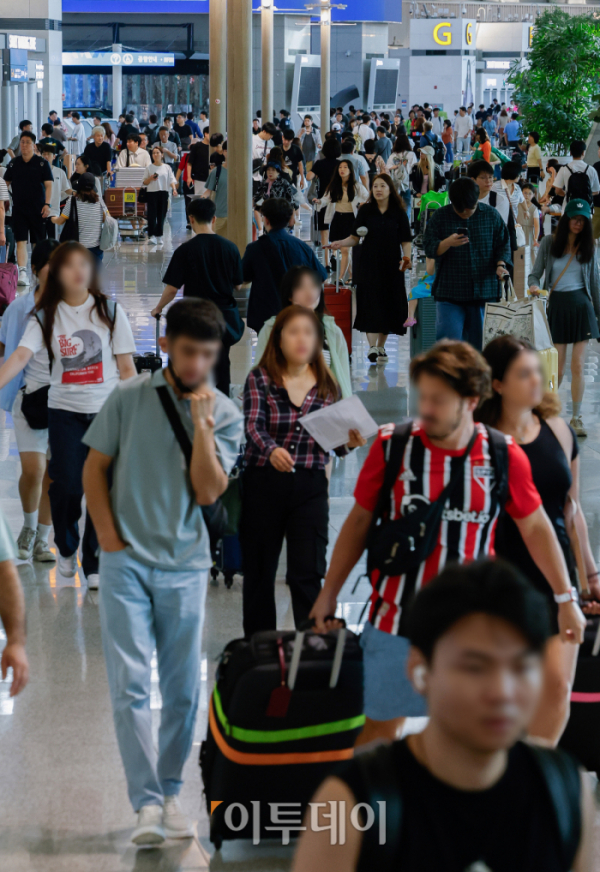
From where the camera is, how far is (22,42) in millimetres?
31516

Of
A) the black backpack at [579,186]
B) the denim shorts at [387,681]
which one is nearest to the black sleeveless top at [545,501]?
the denim shorts at [387,681]

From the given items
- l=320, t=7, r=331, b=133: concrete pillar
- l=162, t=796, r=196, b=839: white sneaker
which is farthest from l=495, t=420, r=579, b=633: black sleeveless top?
l=320, t=7, r=331, b=133: concrete pillar

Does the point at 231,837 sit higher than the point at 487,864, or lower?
lower

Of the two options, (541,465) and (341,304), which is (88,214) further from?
(541,465)

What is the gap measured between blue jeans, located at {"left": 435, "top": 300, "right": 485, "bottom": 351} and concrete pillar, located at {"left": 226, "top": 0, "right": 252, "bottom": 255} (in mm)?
5703

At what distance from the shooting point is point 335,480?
7605 millimetres

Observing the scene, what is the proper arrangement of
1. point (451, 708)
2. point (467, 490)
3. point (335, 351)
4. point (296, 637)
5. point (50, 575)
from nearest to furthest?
point (451, 708) < point (467, 490) < point (296, 637) < point (335, 351) < point (50, 575)

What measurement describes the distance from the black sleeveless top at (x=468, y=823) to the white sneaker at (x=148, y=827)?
1982mm

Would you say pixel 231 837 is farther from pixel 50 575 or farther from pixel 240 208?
pixel 240 208

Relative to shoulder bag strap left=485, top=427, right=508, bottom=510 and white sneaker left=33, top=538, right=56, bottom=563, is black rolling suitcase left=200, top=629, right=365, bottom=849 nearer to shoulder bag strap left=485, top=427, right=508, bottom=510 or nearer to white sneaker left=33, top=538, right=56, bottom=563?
shoulder bag strap left=485, top=427, right=508, bottom=510

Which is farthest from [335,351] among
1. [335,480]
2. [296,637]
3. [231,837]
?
[335,480]

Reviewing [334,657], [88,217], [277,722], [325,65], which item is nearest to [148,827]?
[277,722]

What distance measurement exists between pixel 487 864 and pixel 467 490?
1.60 metres

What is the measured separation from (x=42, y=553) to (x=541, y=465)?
3.40 metres
